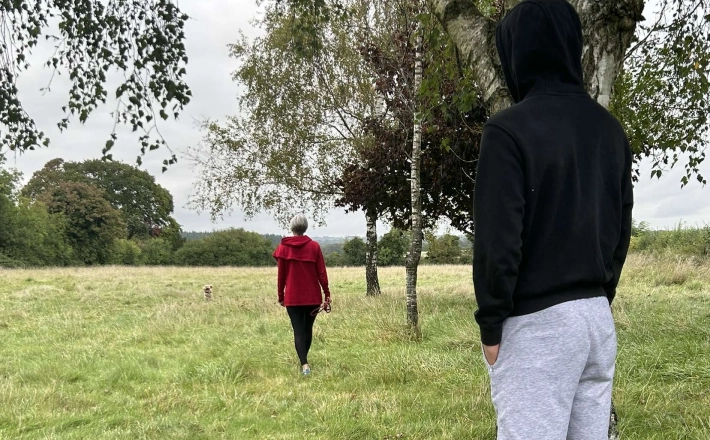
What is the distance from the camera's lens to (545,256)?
169cm

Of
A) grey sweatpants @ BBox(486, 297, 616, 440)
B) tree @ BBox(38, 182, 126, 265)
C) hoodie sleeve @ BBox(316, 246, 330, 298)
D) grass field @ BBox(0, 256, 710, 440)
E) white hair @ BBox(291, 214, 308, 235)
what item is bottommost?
grass field @ BBox(0, 256, 710, 440)

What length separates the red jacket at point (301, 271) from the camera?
242 inches

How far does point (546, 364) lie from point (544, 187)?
0.58m

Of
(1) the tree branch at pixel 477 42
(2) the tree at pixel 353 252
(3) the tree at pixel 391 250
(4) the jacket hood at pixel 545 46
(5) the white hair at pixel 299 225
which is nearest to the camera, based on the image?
(4) the jacket hood at pixel 545 46

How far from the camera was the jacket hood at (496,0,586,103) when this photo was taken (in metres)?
1.81

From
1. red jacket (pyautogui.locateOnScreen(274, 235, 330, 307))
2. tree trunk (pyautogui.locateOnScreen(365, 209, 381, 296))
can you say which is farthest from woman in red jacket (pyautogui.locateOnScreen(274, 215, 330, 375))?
tree trunk (pyautogui.locateOnScreen(365, 209, 381, 296))

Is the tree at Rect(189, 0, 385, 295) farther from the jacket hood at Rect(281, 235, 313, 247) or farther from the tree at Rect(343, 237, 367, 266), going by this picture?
the tree at Rect(343, 237, 367, 266)

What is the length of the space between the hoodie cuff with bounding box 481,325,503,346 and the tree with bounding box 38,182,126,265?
51653 mm

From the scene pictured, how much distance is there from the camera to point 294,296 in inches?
241

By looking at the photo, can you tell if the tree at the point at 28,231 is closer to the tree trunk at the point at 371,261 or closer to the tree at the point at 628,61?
the tree trunk at the point at 371,261

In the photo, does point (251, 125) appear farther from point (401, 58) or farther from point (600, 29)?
point (600, 29)

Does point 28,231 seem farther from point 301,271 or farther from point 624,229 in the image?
point 624,229

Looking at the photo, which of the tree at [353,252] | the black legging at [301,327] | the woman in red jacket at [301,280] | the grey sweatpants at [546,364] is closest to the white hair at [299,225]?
the woman in red jacket at [301,280]

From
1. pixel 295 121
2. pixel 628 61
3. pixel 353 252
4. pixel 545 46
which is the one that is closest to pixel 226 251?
pixel 353 252
